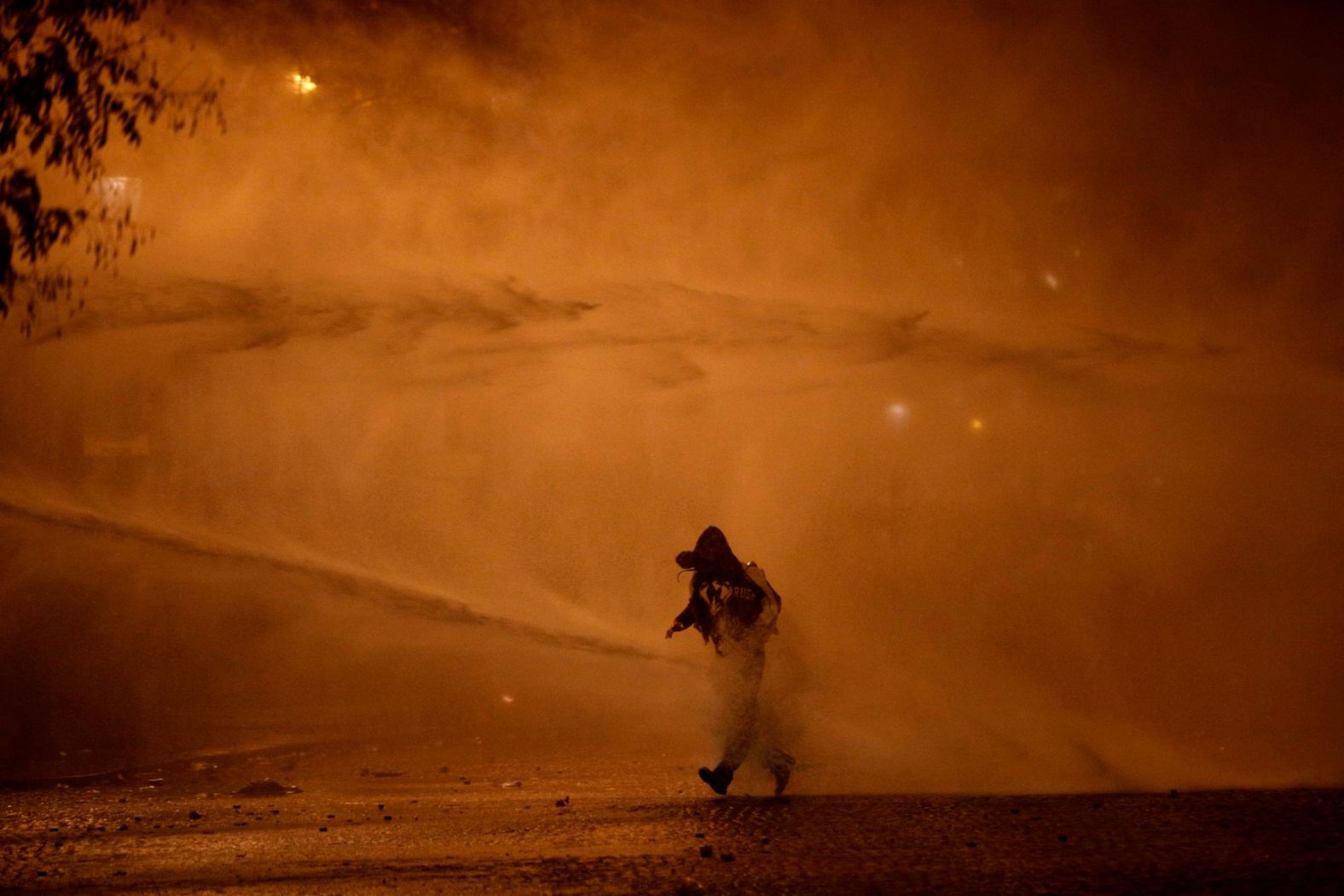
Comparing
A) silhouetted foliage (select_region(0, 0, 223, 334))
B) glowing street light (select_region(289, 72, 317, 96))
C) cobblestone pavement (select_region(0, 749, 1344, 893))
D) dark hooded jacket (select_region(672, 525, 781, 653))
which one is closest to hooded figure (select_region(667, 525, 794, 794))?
dark hooded jacket (select_region(672, 525, 781, 653))

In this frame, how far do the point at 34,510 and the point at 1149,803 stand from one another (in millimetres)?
12437

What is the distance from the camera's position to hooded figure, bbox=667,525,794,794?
25.1ft

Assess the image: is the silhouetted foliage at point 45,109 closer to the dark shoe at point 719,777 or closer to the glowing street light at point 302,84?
the dark shoe at point 719,777

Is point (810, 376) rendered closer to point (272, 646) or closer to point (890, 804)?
point (272, 646)

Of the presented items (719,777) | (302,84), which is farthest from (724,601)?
(302,84)

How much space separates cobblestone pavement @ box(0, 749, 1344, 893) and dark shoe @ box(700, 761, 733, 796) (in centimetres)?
13

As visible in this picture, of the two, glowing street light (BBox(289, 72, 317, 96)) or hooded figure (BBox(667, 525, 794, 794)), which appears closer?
hooded figure (BBox(667, 525, 794, 794))

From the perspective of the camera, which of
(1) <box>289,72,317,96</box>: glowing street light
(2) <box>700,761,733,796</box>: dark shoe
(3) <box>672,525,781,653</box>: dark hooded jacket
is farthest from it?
(1) <box>289,72,317,96</box>: glowing street light

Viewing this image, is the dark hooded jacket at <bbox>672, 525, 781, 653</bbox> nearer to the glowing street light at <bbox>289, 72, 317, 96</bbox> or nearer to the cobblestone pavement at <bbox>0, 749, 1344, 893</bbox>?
the cobblestone pavement at <bbox>0, 749, 1344, 893</bbox>

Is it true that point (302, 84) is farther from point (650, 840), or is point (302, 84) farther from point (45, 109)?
point (650, 840)

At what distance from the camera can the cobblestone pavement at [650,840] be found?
518 cm

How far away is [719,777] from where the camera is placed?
291 inches

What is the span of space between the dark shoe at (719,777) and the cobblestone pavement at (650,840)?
4.9 inches

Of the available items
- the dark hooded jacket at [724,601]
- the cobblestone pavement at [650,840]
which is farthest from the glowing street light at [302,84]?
the dark hooded jacket at [724,601]
